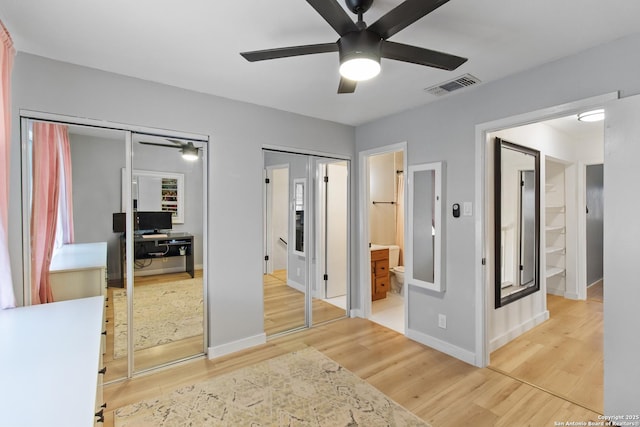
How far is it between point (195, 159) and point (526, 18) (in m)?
2.73

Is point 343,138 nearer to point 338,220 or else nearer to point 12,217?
point 338,220

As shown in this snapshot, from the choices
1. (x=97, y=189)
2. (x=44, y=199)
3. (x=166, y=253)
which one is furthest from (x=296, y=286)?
(x=44, y=199)

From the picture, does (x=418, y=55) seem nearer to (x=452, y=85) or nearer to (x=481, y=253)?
(x=452, y=85)

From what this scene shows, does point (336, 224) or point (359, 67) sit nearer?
point (359, 67)

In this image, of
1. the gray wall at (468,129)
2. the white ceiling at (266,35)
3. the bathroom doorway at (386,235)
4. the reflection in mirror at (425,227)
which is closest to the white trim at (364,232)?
the bathroom doorway at (386,235)

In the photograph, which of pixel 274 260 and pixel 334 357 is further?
pixel 274 260

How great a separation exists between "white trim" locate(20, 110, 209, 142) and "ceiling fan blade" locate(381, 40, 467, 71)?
199 cm

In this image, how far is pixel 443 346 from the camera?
119 inches

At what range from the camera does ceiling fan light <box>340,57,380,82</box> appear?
149 centimetres

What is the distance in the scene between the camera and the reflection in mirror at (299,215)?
12.4 ft

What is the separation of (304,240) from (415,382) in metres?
1.95

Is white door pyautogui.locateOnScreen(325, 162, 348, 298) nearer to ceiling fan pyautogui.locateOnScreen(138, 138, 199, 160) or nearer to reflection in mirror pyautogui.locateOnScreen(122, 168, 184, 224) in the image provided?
ceiling fan pyautogui.locateOnScreen(138, 138, 199, 160)

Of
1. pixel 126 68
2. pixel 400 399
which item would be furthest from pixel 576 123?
pixel 126 68

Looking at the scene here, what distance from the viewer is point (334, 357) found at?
9.64 feet
